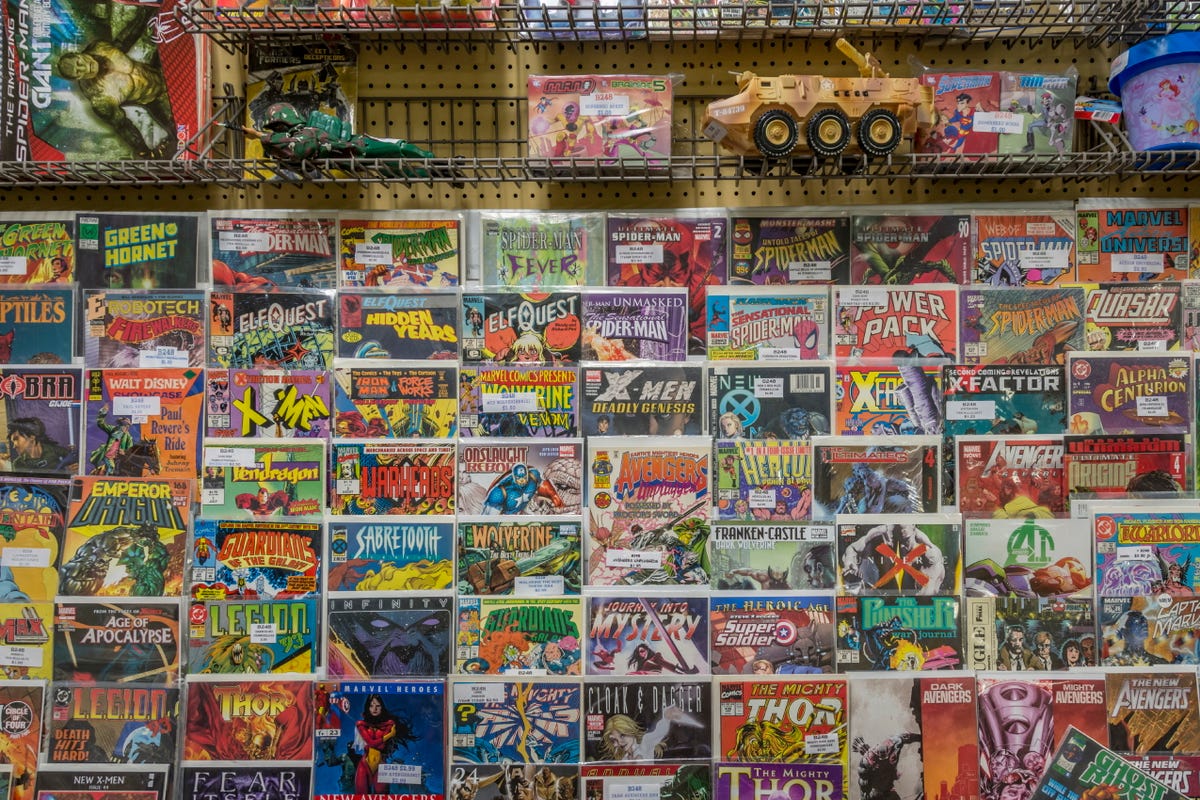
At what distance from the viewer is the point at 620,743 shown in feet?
6.82

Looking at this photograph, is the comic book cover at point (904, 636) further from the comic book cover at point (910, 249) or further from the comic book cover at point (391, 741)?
the comic book cover at point (391, 741)

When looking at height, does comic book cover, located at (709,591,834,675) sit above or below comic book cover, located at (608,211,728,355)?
below

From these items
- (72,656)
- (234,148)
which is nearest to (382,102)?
(234,148)

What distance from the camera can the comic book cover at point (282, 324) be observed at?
7.14ft

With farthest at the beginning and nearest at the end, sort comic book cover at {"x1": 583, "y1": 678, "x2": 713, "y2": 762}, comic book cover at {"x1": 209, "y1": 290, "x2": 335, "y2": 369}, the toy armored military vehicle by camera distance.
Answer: comic book cover at {"x1": 209, "y1": 290, "x2": 335, "y2": 369}
comic book cover at {"x1": 583, "y1": 678, "x2": 713, "y2": 762}
the toy armored military vehicle

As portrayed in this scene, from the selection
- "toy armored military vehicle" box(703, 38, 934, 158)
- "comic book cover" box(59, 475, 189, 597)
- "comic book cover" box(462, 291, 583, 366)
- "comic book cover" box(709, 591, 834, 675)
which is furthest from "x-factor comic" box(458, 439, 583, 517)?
"toy armored military vehicle" box(703, 38, 934, 158)

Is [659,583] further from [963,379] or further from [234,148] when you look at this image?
[234,148]

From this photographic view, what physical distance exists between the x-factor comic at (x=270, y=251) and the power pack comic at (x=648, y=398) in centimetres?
76

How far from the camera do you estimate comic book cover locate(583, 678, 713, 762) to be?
2.07 metres

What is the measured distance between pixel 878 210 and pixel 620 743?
153cm

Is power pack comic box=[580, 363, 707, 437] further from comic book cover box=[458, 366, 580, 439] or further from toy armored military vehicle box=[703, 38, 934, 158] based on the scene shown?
toy armored military vehicle box=[703, 38, 934, 158]

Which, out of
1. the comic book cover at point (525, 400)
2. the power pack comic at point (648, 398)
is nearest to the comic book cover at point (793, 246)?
the power pack comic at point (648, 398)

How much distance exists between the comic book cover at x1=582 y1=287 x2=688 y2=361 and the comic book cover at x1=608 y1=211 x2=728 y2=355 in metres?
0.03

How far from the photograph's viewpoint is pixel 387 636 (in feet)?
6.91
